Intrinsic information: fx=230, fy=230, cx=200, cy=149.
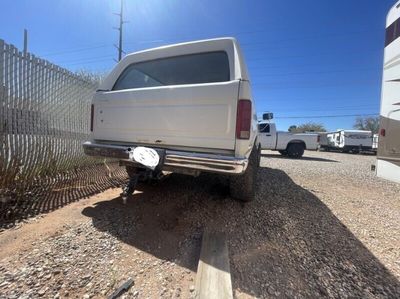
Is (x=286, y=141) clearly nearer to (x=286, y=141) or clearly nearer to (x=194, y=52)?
(x=286, y=141)

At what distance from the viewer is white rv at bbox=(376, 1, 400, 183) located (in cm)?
351

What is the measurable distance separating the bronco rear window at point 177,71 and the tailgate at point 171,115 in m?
0.28

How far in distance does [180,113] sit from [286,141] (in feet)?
42.7

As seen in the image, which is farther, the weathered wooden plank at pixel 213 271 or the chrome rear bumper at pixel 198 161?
the chrome rear bumper at pixel 198 161

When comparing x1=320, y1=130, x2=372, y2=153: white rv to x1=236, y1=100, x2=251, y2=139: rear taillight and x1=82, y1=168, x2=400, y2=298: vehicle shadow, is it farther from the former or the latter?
x1=236, y1=100, x2=251, y2=139: rear taillight

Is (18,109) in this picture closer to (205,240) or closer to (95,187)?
(95,187)

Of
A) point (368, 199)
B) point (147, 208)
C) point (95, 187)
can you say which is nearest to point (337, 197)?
point (368, 199)

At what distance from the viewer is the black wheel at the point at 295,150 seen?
14.5 metres

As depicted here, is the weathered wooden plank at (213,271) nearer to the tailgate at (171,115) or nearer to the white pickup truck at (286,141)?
the tailgate at (171,115)

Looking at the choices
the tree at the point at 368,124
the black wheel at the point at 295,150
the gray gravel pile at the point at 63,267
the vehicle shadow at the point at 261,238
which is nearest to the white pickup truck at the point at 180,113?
the vehicle shadow at the point at 261,238

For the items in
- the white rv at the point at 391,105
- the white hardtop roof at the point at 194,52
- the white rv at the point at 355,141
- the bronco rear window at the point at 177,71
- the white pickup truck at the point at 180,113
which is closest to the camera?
the white pickup truck at the point at 180,113

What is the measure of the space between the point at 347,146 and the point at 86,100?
25708 mm

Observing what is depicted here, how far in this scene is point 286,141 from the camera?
567 inches

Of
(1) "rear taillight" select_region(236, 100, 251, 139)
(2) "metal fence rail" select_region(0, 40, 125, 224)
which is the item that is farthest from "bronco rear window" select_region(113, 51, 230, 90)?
(2) "metal fence rail" select_region(0, 40, 125, 224)
